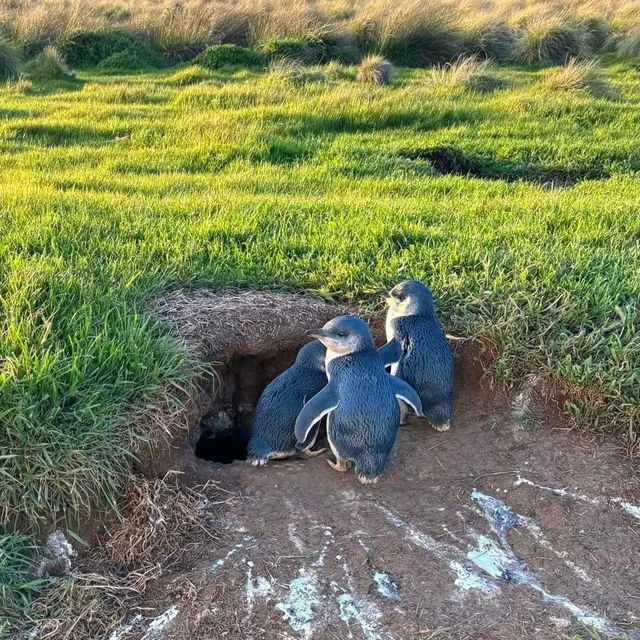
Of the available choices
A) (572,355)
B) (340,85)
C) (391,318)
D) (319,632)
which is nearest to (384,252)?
(391,318)

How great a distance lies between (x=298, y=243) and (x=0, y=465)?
8.06ft

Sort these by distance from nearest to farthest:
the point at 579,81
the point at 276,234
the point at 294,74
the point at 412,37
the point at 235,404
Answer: the point at 235,404 < the point at 276,234 < the point at 579,81 < the point at 294,74 < the point at 412,37

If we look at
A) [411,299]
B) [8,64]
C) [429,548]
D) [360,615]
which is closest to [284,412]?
[411,299]

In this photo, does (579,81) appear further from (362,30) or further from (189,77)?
(189,77)

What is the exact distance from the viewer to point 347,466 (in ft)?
10.5

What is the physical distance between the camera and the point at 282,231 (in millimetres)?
4879

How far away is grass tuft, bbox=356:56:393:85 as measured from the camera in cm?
1038

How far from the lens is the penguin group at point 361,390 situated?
3.11 meters

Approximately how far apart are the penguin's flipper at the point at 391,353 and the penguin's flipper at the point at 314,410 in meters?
0.41

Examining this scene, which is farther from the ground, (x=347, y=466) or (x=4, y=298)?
(x=4, y=298)

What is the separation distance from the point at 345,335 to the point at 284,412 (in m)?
0.50

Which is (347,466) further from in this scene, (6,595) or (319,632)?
(6,595)

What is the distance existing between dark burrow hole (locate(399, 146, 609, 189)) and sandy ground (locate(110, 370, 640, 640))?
13.5 feet

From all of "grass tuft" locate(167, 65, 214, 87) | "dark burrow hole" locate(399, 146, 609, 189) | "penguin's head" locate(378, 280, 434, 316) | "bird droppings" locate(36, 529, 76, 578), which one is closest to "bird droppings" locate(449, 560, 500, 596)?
"penguin's head" locate(378, 280, 434, 316)
